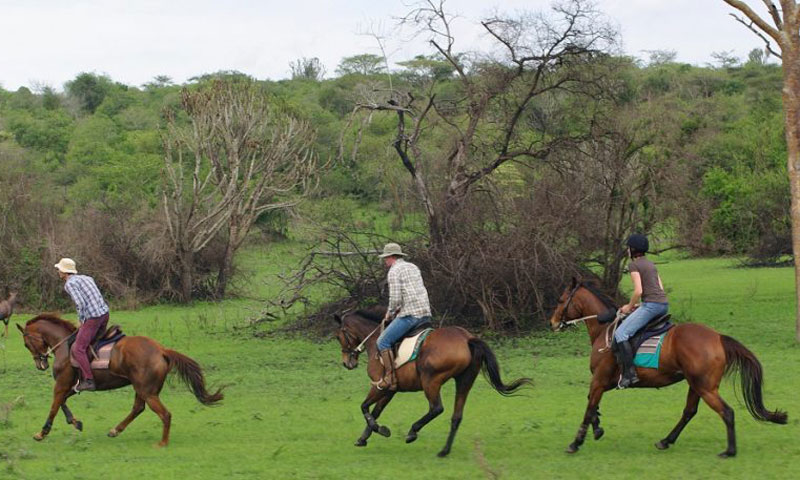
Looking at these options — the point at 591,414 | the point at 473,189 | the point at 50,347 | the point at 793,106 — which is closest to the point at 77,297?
the point at 50,347

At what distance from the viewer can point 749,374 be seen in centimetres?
991

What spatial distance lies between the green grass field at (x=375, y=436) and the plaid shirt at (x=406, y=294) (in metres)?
1.44

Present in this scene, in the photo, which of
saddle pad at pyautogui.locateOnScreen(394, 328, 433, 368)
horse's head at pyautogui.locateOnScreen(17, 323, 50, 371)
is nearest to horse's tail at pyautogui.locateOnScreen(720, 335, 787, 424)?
saddle pad at pyautogui.locateOnScreen(394, 328, 433, 368)

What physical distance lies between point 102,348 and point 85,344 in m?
0.19

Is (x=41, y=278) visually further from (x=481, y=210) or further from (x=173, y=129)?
(x=481, y=210)

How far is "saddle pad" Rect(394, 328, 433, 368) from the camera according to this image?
11.0 metres

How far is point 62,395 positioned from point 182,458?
205 cm

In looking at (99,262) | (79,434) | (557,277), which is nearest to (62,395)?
(79,434)

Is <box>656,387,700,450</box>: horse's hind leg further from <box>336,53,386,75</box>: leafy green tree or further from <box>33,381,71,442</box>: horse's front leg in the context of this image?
<box>336,53,386,75</box>: leafy green tree

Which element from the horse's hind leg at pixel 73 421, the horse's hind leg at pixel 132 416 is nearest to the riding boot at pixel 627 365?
the horse's hind leg at pixel 132 416

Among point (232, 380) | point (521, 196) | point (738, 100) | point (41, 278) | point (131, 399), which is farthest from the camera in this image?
point (738, 100)

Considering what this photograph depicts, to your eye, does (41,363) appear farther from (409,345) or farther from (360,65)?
(360,65)

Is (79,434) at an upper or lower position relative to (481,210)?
lower

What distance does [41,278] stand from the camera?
101 feet
